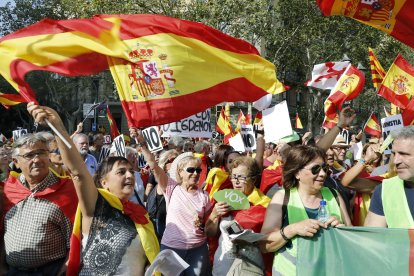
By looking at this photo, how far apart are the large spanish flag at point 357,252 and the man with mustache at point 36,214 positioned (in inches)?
67.0

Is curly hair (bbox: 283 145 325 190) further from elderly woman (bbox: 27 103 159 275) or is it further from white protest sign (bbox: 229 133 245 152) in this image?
white protest sign (bbox: 229 133 245 152)

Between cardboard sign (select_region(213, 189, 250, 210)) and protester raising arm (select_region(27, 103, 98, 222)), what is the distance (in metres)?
0.97

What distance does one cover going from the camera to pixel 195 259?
18.6ft

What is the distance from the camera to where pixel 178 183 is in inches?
239

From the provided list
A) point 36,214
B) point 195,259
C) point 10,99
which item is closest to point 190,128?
point 195,259

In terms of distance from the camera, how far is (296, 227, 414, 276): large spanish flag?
3.65 m

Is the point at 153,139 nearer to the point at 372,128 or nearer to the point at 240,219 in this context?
the point at 240,219

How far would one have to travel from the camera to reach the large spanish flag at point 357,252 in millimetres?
3654

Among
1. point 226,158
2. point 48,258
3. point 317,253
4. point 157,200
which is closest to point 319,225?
point 317,253

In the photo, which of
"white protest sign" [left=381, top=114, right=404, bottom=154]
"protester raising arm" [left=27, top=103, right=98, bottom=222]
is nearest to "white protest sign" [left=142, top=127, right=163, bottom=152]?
"white protest sign" [left=381, top=114, right=404, bottom=154]

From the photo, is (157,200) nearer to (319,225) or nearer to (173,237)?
(173,237)

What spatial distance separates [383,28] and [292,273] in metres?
2.60

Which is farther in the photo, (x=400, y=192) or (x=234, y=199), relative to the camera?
(x=234, y=199)

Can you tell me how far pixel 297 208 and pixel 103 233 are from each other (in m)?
1.28
